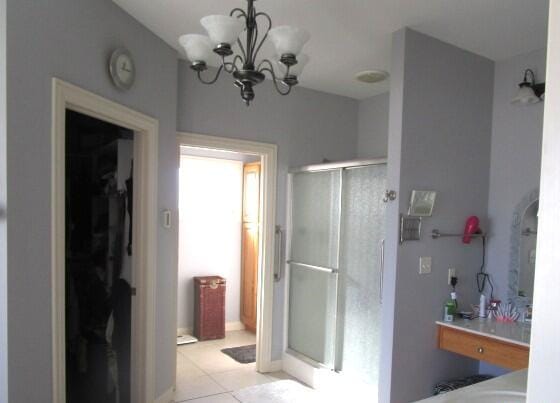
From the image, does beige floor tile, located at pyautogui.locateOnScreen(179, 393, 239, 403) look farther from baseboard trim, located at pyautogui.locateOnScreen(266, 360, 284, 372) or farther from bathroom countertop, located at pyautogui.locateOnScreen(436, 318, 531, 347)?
bathroom countertop, located at pyautogui.locateOnScreen(436, 318, 531, 347)

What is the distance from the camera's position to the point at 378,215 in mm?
2836

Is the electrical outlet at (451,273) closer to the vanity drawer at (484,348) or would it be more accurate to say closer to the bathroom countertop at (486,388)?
the vanity drawer at (484,348)

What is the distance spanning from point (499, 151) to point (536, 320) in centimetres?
257

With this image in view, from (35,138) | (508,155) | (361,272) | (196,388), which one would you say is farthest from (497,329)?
(35,138)

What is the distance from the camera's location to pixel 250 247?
4.81 m

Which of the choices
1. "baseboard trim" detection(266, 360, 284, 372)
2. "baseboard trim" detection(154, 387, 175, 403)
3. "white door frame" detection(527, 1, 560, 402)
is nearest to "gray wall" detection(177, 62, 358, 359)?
"baseboard trim" detection(266, 360, 284, 372)

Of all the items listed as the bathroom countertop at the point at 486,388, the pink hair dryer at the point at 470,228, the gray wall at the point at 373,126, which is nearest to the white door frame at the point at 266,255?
the gray wall at the point at 373,126

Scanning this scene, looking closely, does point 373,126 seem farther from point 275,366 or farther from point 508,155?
point 275,366

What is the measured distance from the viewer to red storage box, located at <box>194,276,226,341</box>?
14.6 ft

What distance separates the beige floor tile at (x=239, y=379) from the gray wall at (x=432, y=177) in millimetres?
1373

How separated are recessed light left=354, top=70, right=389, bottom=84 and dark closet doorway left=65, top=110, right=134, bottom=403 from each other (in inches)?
75.4

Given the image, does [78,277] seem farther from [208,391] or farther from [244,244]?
[244,244]

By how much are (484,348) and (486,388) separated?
3.73ft

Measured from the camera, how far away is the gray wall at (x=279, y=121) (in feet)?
10.4
